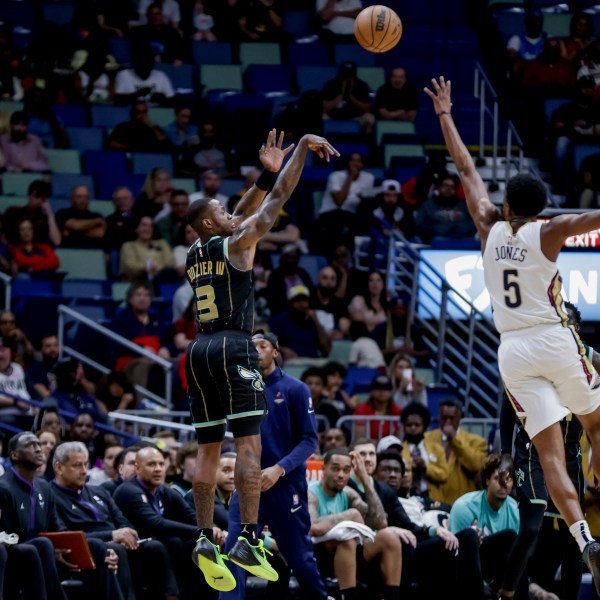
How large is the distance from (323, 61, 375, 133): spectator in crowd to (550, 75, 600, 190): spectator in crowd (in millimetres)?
2550

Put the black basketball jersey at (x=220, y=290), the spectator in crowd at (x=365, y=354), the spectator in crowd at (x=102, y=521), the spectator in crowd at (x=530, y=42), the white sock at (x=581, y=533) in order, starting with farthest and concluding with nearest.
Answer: the spectator in crowd at (x=530, y=42) → the spectator in crowd at (x=365, y=354) → the spectator in crowd at (x=102, y=521) → the black basketball jersey at (x=220, y=290) → the white sock at (x=581, y=533)

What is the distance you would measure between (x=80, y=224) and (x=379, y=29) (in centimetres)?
784

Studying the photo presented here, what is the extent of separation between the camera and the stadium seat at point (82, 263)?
17.5 m

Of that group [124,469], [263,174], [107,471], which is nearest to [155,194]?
[107,471]

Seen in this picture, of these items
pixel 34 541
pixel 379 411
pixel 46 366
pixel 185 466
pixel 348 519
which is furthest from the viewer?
pixel 46 366

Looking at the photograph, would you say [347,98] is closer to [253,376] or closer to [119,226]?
[119,226]

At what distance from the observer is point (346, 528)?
11.5 meters

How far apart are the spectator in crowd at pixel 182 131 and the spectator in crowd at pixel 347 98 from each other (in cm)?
186

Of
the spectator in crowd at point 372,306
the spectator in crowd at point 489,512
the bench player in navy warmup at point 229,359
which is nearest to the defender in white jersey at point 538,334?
the bench player in navy warmup at point 229,359

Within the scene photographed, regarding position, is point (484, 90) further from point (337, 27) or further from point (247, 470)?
point (247, 470)

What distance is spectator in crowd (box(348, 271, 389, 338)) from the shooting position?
16.9m

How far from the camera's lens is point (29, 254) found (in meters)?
17.2

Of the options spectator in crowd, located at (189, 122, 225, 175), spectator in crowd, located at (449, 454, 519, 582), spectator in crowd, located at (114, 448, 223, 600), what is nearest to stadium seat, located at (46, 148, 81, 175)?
spectator in crowd, located at (189, 122, 225, 175)

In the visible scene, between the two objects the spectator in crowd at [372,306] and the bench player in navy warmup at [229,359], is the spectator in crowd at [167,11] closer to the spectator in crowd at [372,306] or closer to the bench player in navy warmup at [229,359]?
the spectator in crowd at [372,306]
